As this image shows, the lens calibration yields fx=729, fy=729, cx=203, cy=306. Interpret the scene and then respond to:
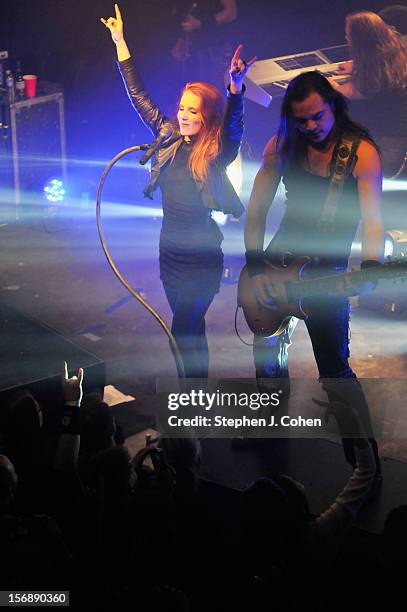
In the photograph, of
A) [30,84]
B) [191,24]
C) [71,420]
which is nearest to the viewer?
[71,420]

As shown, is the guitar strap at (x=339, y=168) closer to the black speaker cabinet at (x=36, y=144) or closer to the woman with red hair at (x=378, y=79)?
the woman with red hair at (x=378, y=79)

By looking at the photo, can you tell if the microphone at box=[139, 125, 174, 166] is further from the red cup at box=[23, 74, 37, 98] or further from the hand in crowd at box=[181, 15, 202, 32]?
the red cup at box=[23, 74, 37, 98]

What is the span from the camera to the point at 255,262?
11.7ft

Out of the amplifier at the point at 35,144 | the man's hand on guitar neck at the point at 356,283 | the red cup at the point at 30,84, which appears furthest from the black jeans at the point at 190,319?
the red cup at the point at 30,84

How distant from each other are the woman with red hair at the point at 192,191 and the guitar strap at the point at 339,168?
26.2 inches

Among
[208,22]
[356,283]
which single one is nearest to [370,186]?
[356,283]

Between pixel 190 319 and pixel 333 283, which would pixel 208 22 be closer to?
pixel 190 319

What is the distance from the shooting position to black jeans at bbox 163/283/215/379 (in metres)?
3.98

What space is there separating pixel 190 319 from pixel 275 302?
654mm

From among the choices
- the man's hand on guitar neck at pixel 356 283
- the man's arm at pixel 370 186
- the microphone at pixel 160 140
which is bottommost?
the man's hand on guitar neck at pixel 356 283

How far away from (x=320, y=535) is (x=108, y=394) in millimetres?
2384

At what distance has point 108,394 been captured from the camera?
482 centimetres

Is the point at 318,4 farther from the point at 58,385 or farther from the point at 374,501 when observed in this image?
the point at 374,501

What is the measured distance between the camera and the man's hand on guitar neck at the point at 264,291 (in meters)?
3.48
